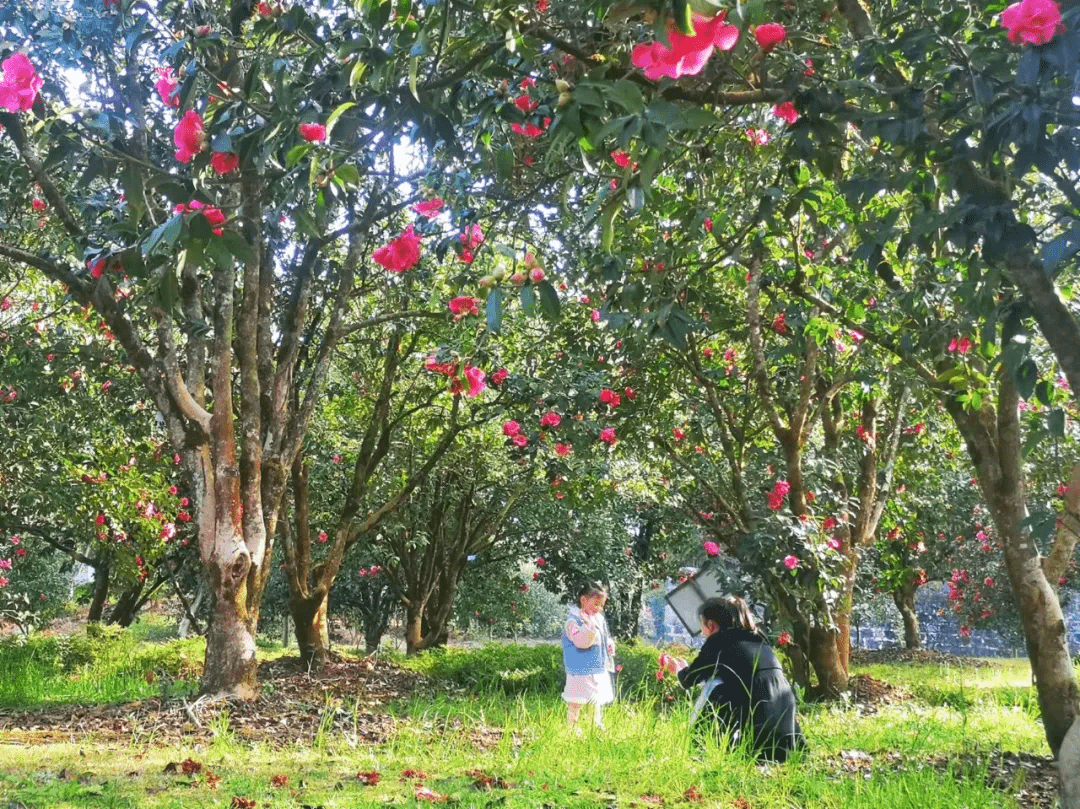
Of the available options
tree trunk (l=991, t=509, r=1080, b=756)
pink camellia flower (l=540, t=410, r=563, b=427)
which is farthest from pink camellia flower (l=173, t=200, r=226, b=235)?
pink camellia flower (l=540, t=410, r=563, b=427)

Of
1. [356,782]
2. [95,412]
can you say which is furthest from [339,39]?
[95,412]

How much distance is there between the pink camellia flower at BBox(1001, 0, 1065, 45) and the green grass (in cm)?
277

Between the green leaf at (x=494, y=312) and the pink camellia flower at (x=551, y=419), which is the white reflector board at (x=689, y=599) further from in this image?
the green leaf at (x=494, y=312)

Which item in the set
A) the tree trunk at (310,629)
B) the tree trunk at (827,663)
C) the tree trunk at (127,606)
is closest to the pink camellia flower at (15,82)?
the tree trunk at (310,629)

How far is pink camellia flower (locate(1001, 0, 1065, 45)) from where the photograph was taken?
6.50 feet

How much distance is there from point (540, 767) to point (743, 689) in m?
1.12

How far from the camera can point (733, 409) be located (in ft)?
28.2

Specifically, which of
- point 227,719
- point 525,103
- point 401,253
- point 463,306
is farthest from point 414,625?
point 525,103

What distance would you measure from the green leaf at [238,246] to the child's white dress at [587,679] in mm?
4645

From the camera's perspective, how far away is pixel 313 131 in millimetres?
2061

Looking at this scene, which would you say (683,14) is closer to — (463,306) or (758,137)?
(463,306)

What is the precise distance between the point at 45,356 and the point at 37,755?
163 inches

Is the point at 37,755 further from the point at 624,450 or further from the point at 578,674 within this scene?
the point at 624,450

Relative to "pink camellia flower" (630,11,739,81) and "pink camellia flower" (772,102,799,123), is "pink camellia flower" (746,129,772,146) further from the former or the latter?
"pink camellia flower" (630,11,739,81)
